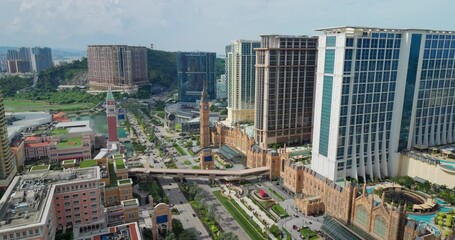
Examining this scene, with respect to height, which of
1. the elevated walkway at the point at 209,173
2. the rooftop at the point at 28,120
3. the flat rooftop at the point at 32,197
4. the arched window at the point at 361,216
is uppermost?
the flat rooftop at the point at 32,197

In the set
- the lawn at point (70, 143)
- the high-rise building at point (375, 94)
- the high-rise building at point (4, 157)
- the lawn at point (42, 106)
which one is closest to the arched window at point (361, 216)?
the high-rise building at point (375, 94)

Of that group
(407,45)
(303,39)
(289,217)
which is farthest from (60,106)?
(407,45)

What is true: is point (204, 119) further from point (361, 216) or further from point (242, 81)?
point (361, 216)

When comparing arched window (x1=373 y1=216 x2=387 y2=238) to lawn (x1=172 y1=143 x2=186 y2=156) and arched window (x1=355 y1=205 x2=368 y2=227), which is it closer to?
arched window (x1=355 y1=205 x2=368 y2=227)

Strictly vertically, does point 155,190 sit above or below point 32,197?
below

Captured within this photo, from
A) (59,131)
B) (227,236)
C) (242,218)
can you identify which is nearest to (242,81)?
(242,218)

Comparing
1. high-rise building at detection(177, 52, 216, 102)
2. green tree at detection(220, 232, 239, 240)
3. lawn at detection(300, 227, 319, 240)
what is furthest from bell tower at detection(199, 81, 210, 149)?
high-rise building at detection(177, 52, 216, 102)

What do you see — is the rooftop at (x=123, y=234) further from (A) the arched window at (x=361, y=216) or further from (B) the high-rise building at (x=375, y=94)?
(B) the high-rise building at (x=375, y=94)
